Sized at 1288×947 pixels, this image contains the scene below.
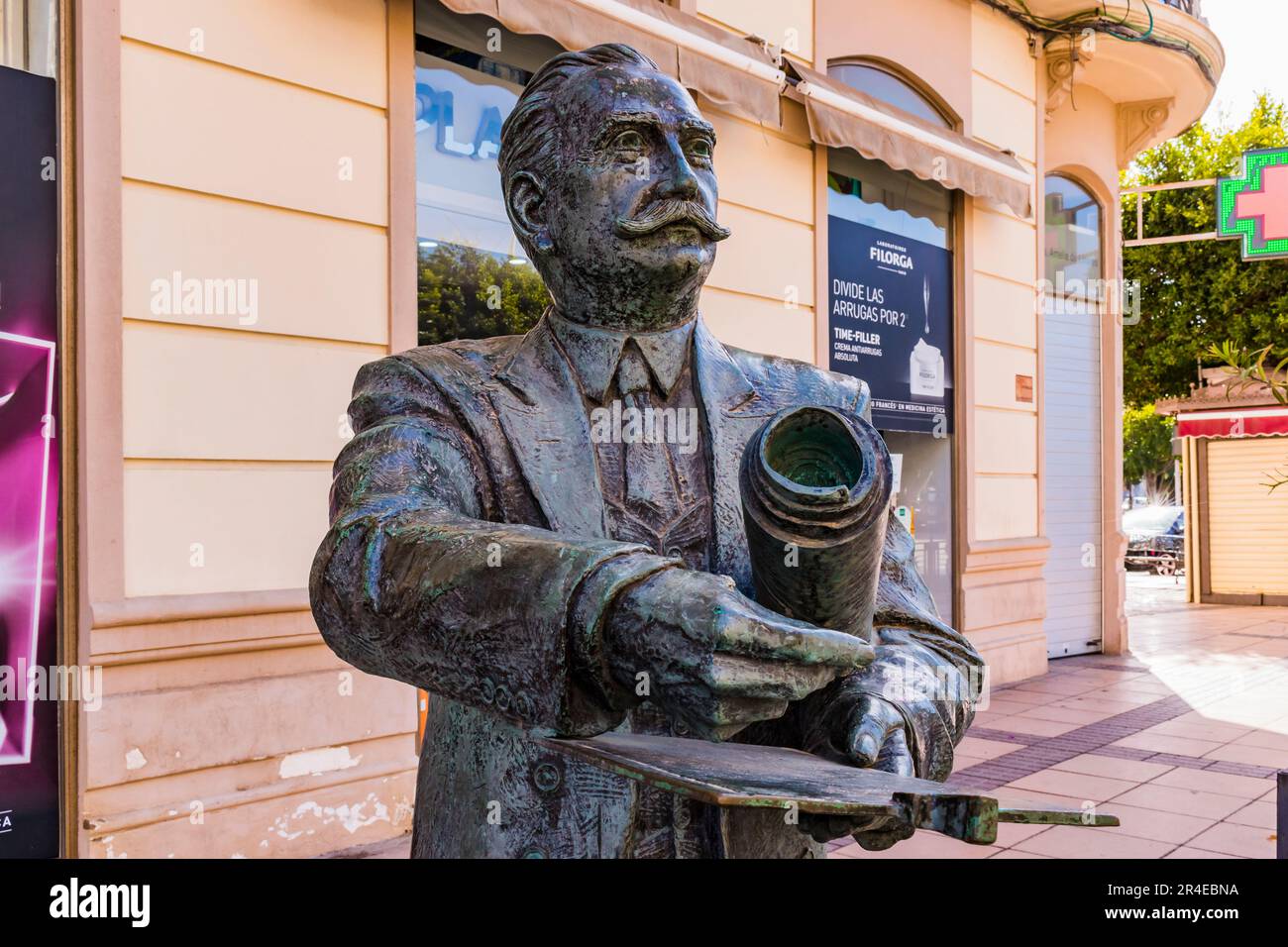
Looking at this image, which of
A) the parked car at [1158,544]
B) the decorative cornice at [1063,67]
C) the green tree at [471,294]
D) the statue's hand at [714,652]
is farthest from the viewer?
the parked car at [1158,544]

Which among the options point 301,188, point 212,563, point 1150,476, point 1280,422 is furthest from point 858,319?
point 1150,476

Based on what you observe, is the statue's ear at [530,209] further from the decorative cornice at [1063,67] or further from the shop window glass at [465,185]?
the decorative cornice at [1063,67]

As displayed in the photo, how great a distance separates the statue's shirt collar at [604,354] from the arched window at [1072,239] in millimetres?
10566

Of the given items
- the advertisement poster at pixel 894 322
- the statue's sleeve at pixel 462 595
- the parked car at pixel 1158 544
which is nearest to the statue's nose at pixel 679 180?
the statue's sleeve at pixel 462 595

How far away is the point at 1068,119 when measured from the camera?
11148 mm

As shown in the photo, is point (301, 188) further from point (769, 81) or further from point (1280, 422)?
point (1280, 422)

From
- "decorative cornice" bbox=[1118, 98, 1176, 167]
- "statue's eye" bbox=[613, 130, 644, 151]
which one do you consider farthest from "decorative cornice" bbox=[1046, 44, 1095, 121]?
"statue's eye" bbox=[613, 130, 644, 151]

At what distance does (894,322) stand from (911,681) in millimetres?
7429

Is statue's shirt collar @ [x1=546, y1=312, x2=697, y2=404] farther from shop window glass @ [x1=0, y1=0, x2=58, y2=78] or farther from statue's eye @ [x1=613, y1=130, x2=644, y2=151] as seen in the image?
shop window glass @ [x1=0, y1=0, x2=58, y2=78]

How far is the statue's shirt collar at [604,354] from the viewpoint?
1.47 m

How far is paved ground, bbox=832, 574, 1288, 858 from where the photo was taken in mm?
5234

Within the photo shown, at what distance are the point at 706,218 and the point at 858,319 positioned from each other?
6.89m

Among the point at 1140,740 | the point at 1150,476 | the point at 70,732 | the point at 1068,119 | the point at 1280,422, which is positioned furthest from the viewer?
the point at 1150,476

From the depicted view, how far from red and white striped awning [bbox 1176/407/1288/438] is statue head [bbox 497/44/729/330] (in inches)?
723
